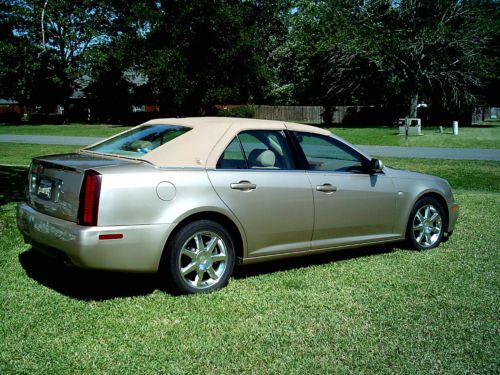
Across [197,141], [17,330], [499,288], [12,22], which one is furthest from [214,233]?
[12,22]

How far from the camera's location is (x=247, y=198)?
526cm

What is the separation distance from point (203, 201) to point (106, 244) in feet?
2.99

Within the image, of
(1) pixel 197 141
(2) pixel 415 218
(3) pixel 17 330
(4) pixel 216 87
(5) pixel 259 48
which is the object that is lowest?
(3) pixel 17 330

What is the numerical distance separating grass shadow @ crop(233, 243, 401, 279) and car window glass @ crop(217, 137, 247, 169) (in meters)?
1.17

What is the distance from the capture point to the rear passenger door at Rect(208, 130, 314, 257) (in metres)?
5.22

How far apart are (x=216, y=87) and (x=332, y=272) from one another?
42051 millimetres

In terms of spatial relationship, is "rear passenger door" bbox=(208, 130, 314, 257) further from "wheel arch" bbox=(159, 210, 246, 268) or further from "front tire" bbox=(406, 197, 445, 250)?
"front tire" bbox=(406, 197, 445, 250)

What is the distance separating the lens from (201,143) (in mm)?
5273

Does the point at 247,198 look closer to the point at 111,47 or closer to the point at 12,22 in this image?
the point at 111,47

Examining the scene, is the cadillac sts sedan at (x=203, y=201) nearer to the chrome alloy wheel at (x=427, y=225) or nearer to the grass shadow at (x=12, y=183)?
the chrome alloy wheel at (x=427, y=225)

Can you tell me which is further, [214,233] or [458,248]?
[458,248]

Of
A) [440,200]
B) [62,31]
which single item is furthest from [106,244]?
[62,31]

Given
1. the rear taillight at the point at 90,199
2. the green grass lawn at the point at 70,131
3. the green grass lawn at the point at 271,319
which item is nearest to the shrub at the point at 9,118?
the green grass lawn at the point at 70,131

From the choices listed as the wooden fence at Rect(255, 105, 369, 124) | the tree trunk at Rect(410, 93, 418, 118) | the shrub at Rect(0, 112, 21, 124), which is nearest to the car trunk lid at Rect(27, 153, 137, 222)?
the tree trunk at Rect(410, 93, 418, 118)
